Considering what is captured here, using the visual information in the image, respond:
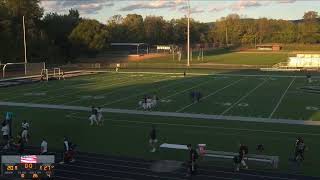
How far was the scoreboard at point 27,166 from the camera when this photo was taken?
48.2 ft

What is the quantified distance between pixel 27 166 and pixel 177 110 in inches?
814

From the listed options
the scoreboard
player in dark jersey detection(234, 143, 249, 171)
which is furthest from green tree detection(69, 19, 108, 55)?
the scoreboard

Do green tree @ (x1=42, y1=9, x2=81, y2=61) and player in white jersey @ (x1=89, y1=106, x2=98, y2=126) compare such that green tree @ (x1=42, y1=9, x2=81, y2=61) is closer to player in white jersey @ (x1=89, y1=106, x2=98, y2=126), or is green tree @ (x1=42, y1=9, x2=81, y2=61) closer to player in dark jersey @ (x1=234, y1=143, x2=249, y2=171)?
player in white jersey @ (x1=89, y1=106, x2=98, y2=126)

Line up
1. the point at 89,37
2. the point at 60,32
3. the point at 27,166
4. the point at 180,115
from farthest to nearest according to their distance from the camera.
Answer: the point at 60,32 → the point at 89,37 → the point at 180,115 → the point at 27,166

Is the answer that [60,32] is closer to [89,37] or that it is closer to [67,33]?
[67,33]

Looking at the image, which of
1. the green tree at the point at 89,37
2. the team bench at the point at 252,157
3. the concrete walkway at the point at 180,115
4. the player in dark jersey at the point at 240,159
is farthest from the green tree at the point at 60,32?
the player in dark jersey at the point at 240,159

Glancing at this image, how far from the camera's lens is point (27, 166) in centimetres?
1470

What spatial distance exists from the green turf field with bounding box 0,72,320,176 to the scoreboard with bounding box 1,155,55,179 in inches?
309

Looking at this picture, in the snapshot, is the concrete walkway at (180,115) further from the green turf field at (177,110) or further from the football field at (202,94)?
the football field at (202,94)

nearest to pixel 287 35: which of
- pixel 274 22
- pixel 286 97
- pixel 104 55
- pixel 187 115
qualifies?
pixel 274 22

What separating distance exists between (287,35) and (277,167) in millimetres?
156288

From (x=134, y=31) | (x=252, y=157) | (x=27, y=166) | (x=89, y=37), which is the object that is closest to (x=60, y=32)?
(x=89, y=37)

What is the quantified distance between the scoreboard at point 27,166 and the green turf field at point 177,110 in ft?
25.7

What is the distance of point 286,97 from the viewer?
4162 centimetres
